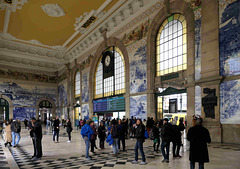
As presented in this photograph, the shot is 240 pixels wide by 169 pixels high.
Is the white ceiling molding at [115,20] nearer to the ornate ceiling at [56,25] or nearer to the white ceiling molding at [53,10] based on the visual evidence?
the ornate ceiling at [56,25]

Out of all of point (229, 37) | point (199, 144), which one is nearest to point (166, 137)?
point (199, 144)

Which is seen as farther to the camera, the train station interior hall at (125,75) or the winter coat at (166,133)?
the train station interior hall at (125,75)

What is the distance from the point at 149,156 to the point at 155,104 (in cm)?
674

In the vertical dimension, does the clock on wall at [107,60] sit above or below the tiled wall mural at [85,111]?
above

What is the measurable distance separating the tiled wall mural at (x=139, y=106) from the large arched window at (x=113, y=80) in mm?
2260

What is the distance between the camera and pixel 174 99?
1330 cm

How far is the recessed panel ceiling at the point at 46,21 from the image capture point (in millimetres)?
16281

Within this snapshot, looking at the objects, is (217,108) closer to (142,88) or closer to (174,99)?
(174,99)

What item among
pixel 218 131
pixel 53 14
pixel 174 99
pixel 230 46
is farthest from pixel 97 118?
pixel 230 46

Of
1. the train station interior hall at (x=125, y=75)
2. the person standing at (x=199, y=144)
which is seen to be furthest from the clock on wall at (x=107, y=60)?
the person standing at (x=199, y=144)

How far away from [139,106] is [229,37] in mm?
7617

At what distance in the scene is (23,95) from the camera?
98.5 feet

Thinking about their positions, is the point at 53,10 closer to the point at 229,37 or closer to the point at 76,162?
the point at 229,37

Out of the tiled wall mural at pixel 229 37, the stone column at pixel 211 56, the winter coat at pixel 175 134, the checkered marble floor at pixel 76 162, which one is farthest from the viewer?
the stone column at pixel 211 56
